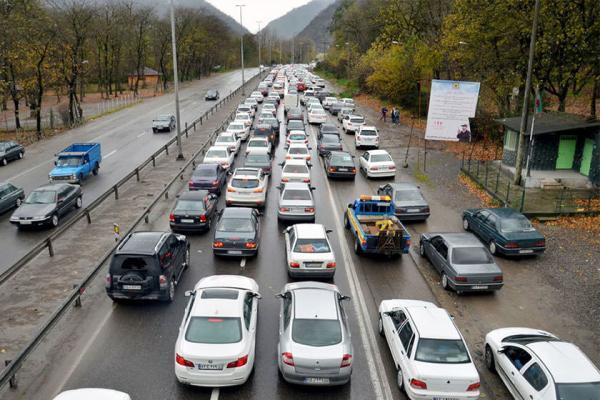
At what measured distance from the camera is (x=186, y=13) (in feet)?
355

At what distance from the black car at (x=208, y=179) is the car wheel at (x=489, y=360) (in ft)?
49.3

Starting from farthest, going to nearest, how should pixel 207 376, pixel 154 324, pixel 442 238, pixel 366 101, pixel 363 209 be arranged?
1. pixel 366 101
2. pixel 363 209
3. pixel 442 238
4. pixel 154 324
5. pixel 207 376

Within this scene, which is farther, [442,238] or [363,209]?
[363,209]

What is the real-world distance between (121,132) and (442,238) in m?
35.9

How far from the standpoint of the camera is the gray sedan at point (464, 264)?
14234 mm

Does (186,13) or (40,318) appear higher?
(186,13)

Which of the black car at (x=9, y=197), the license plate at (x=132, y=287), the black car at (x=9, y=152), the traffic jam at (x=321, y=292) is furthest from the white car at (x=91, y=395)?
the black car at (x=9, y=152)

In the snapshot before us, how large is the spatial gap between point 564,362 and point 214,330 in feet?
21.8

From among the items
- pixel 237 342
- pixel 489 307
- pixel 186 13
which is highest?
pixel 186 13

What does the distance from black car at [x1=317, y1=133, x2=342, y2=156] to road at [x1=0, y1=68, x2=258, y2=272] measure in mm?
11579

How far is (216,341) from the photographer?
992cm

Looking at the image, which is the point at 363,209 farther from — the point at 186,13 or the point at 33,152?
the point at 186,13

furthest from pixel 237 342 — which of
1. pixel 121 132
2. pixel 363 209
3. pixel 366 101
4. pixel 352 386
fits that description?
pixel 366 101

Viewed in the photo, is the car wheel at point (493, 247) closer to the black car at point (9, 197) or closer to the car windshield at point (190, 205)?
the car windshield at point (190, 205)
